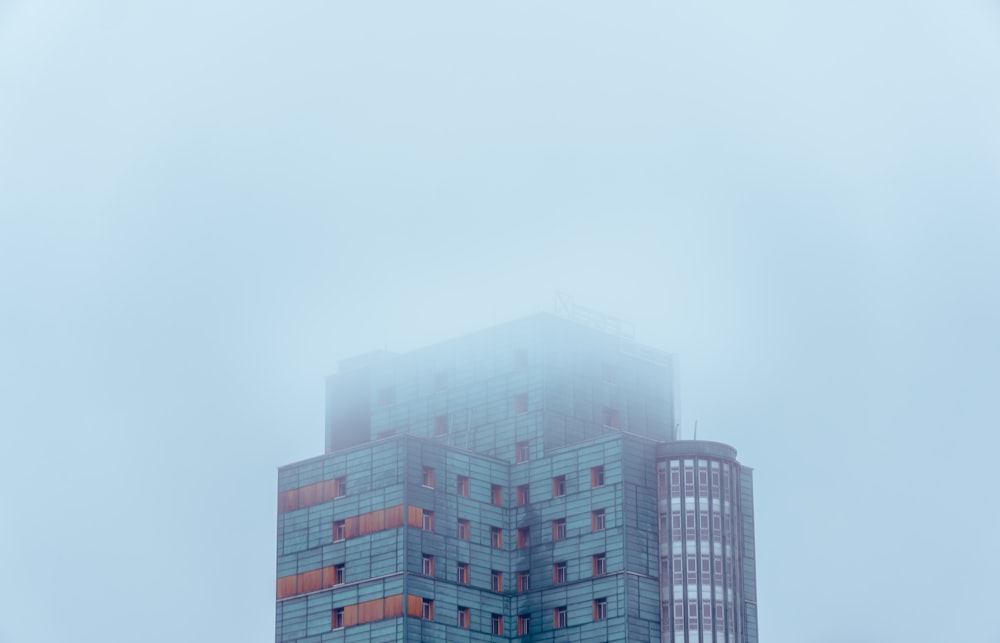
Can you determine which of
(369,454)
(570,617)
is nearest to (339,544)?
(369,454)

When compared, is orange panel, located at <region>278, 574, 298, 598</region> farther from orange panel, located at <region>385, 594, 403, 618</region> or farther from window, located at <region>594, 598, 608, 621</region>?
window, located at <region>594, 598, 608, 621</region>

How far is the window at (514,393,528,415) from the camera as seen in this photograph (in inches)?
7328

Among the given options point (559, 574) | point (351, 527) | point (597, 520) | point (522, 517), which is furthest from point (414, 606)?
point (597, 520)

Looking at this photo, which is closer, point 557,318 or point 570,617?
point 570,617

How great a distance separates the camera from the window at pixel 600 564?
17538 centimetres

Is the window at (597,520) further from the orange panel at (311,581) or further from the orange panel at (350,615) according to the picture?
the orange panel at (311,581)

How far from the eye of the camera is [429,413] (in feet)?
626

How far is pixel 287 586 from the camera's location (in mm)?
182000

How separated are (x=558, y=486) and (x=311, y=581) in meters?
26.5

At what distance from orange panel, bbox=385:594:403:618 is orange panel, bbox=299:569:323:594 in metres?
9.89

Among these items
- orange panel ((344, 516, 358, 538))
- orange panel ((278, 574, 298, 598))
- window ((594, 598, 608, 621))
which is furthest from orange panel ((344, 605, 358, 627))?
window ((594, 598, 608, 621))

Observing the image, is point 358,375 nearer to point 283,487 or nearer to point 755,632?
point 283,487

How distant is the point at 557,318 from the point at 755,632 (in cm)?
3803

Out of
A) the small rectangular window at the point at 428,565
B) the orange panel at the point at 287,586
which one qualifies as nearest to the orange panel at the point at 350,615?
the small rectangular window at the point at 428,565
